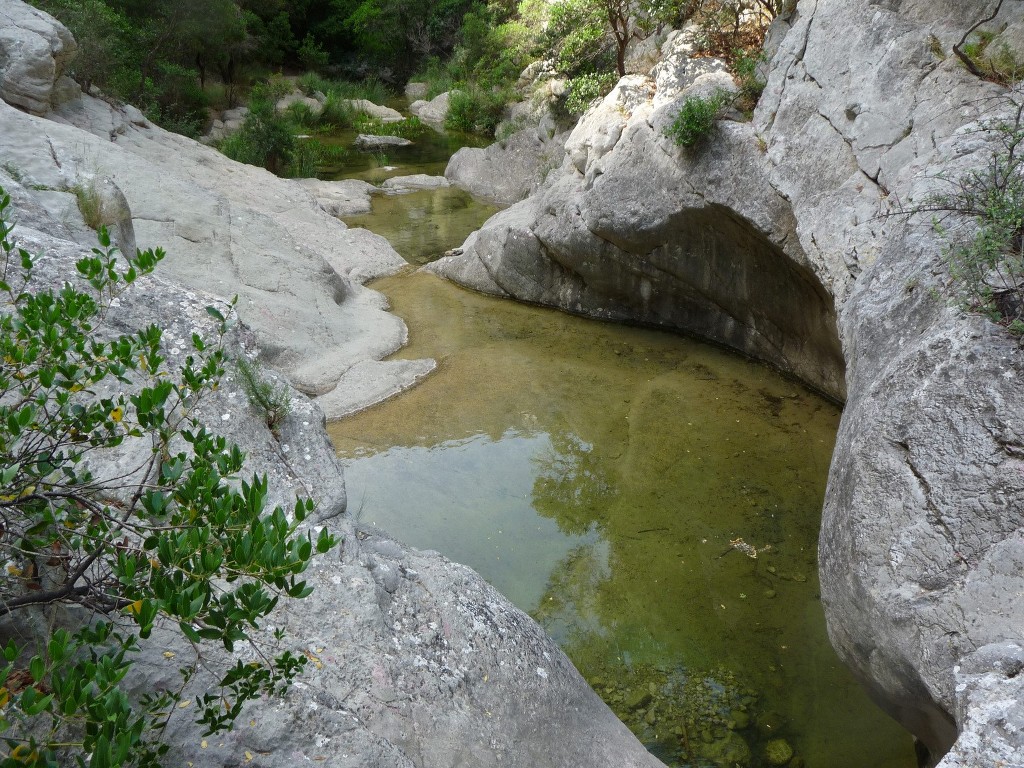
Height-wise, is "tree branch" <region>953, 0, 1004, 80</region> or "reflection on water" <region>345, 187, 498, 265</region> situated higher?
"tree branch" <region>953, 0, 1004, 80</region>

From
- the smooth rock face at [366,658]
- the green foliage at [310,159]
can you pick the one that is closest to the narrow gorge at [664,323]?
the smooth rock face at [366,658]

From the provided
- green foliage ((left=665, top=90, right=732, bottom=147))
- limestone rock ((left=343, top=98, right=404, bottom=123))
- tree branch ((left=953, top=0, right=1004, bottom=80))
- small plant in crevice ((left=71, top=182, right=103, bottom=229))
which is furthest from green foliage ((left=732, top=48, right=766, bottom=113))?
limestone rock ((left=343, top=98, right=404, bottom=123))

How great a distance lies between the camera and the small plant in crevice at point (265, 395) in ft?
12.6

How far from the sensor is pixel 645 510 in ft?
18.9

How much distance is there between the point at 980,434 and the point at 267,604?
9.80 ft

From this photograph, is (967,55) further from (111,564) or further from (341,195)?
(341,195)

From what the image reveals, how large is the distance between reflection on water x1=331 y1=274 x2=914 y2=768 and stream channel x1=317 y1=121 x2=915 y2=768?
0.6 inches

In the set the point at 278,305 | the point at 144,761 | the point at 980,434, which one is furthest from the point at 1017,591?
the point at 278,305

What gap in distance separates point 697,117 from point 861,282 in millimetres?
3471

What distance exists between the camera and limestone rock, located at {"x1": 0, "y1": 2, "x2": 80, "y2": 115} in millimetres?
8836

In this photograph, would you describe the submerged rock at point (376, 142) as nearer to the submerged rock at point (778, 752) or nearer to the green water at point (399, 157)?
the green water at point (399, 157)

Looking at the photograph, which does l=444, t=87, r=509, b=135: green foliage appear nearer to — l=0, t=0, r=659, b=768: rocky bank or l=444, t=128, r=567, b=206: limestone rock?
l=444, t=128, r=567, b=206: limestone rock

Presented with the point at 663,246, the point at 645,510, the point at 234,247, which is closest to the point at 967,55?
the point at 663,246

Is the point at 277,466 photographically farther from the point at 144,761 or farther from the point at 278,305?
the point at 278,305
